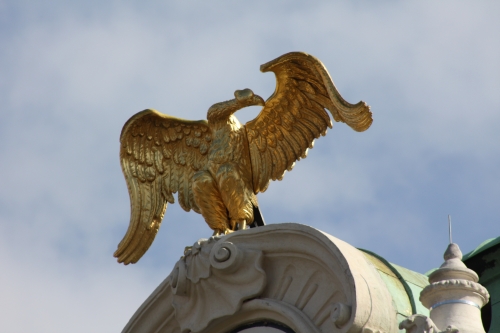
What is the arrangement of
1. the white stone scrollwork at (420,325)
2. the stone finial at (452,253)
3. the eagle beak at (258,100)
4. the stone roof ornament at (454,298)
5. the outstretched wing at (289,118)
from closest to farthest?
1. the white stone scrollwork at (420,325)
2. the stone roof ornament at (454,298)
3. the stone finial at (452,253)
4. the outstretched wing at (289,118)
5. the eagle beak at (258,100)

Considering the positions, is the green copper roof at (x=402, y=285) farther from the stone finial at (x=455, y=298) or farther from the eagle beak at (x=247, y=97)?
the eagle beak at (x=247, y=97)

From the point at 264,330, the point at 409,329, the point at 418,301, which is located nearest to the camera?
the point at 409,329

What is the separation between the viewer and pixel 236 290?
44.4 feet

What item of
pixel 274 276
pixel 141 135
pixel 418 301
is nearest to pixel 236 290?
pixel 274 276

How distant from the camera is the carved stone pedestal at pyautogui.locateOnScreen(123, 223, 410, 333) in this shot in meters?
12.7

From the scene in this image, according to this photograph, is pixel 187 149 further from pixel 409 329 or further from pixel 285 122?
Answer: pixel 409 329

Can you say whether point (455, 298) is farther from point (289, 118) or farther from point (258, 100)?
point (258, 100)

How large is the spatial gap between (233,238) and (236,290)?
1.61ft

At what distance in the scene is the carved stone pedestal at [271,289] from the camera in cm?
1272

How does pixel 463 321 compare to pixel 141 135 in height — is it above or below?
below

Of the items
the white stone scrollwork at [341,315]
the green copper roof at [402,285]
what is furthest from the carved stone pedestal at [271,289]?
the green copper roof at [402,285]

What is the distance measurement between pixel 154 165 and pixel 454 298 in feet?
12.1

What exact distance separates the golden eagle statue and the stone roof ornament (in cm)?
169

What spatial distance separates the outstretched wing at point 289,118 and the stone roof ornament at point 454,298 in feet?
6.34
